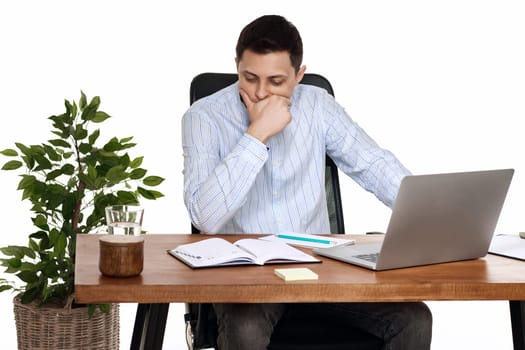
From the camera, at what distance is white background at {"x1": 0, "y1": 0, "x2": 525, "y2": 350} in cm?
426

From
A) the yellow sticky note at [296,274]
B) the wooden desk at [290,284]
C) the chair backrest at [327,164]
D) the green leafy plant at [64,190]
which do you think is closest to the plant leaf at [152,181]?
the green leafy plant at [64,190]

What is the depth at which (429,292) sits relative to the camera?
6.00ft

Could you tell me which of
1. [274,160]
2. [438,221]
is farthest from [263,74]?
[438,221]

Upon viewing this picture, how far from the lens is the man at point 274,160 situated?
2.25 m

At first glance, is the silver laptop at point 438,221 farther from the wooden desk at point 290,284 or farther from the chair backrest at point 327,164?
the chair backrest at point 327,164

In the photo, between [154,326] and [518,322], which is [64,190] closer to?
[154,326]

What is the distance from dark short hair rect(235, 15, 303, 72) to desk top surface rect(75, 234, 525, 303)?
32.9 inches

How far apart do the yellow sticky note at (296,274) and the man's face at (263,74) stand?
844 mm

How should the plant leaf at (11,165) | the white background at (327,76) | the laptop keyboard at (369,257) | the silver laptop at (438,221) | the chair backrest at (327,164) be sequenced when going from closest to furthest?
1. the silver laptop at (438,221)
2. the laptop keyboard at (369,257)
3. the chair backrest at (327,164)
4. the plant leaf at (11,165)
5. the white background at (327,76)

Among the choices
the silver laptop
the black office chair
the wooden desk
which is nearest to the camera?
the wooden desk

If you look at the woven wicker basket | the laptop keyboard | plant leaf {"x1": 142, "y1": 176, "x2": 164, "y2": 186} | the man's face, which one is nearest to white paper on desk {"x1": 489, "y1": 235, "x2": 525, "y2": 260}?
the laptop keyboard

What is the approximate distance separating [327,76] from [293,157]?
1.89 m

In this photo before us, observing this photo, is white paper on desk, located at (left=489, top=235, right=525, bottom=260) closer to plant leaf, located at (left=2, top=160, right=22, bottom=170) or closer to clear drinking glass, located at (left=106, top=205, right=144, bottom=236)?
clear drinking glass, located at (left=106, top=205, right=144, bottom=236)

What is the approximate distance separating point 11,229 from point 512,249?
2.77 meters
